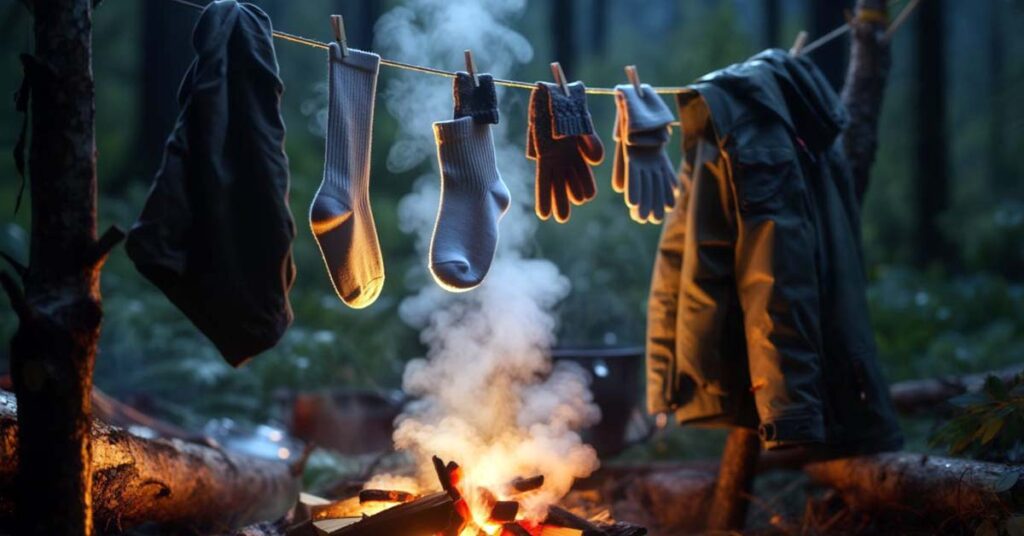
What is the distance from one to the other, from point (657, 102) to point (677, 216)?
1.76 ft

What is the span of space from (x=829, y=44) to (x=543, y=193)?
355 cm

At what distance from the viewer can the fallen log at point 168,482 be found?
9.30ft

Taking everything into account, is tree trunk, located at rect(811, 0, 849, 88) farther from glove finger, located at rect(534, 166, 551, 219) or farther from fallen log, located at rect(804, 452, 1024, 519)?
glove finger, located at rect(534, 166, 551, 219)

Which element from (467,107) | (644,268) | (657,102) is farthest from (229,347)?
(644,268)

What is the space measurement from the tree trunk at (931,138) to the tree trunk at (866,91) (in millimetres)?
6680

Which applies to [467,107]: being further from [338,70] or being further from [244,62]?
[244,62]

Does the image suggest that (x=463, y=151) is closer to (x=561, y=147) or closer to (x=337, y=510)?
(x=561, y=147)

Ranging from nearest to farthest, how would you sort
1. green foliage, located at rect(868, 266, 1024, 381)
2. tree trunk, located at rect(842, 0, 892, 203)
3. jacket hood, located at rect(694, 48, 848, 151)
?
jacket hood, located at rect(694, 48, 848, 151)
tree trunk, located at rect(842, 0, 892, 203)
green foliage, located at rect(868, 266, 1024, 381)

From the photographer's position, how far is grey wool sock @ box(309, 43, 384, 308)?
264 cm

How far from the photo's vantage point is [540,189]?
3.28m

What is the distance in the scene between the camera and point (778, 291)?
3281 mm

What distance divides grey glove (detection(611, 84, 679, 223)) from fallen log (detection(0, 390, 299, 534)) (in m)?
2.04

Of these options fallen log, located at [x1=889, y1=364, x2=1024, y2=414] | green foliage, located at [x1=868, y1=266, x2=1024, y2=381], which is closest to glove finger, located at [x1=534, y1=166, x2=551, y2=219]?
fallen log, located at [x1=889, y1=364, x2=1024, y2=414]

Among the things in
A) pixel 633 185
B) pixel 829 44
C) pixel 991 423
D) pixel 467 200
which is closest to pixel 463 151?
pixel 467 200
